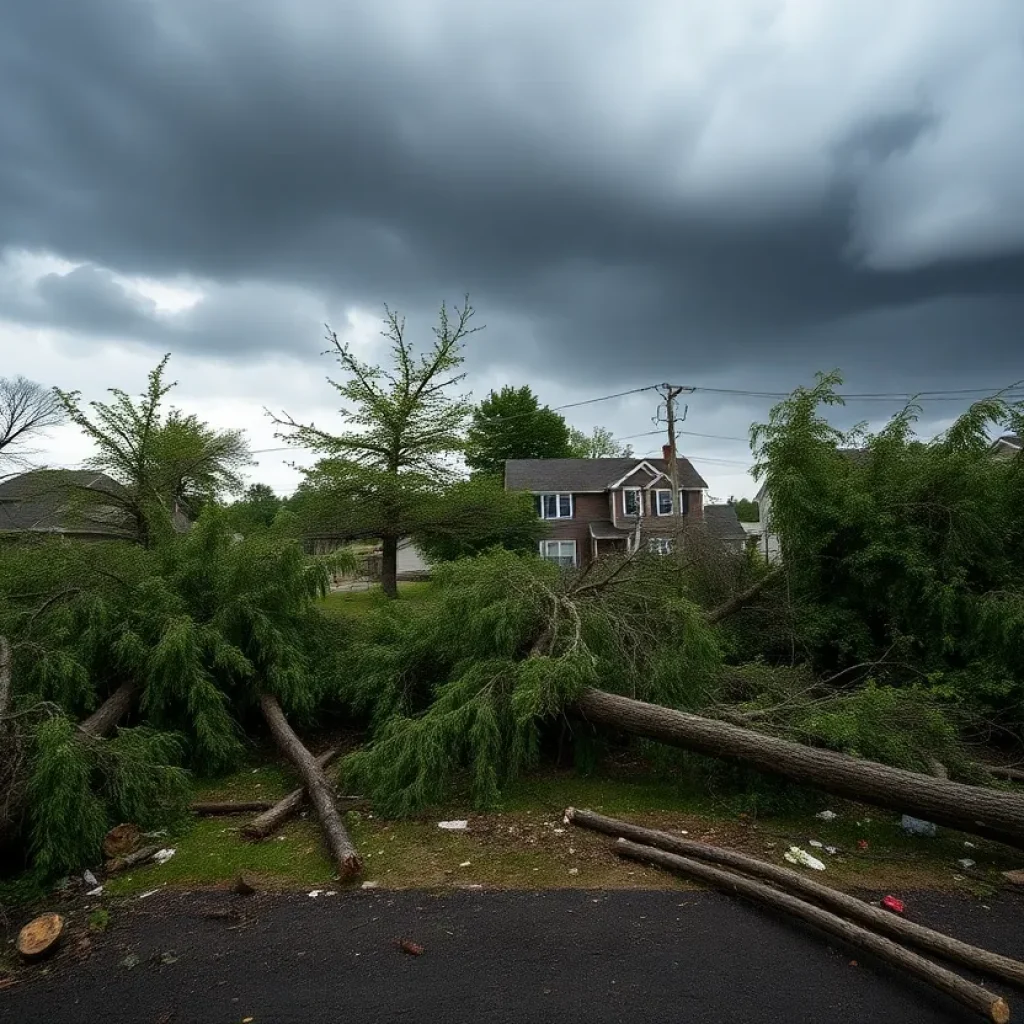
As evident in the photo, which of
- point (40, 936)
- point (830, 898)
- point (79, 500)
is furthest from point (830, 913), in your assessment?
point (79, 500)

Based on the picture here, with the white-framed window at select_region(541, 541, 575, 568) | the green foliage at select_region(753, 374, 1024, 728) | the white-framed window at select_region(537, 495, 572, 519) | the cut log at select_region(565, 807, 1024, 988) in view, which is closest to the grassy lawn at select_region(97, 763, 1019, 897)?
the cut log at select_region(565, 807, 1024, 988)

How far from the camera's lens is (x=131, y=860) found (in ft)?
15.3

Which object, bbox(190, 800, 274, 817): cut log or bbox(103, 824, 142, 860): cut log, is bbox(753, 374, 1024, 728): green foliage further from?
bbox(103, 824, 142, 860): cut log

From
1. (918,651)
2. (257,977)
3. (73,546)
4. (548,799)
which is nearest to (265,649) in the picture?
(73,546)

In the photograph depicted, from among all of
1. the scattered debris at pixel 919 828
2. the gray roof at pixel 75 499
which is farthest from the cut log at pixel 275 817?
the gray roof at pixel 75 499

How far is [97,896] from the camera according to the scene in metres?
4.25

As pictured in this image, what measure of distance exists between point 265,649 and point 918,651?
25.0 feet

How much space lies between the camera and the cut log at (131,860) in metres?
4.57

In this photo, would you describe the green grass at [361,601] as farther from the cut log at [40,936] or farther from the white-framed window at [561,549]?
the white-framed window at [561,549]

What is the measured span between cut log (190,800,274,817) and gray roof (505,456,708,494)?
868 inches

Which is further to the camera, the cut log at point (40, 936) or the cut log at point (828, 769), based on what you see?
the cut log at point (828, 769)

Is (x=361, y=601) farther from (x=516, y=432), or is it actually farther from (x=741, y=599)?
(x=516, y=432)

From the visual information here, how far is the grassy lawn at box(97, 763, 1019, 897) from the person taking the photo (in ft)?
14.0

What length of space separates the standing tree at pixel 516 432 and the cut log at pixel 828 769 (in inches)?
1345
